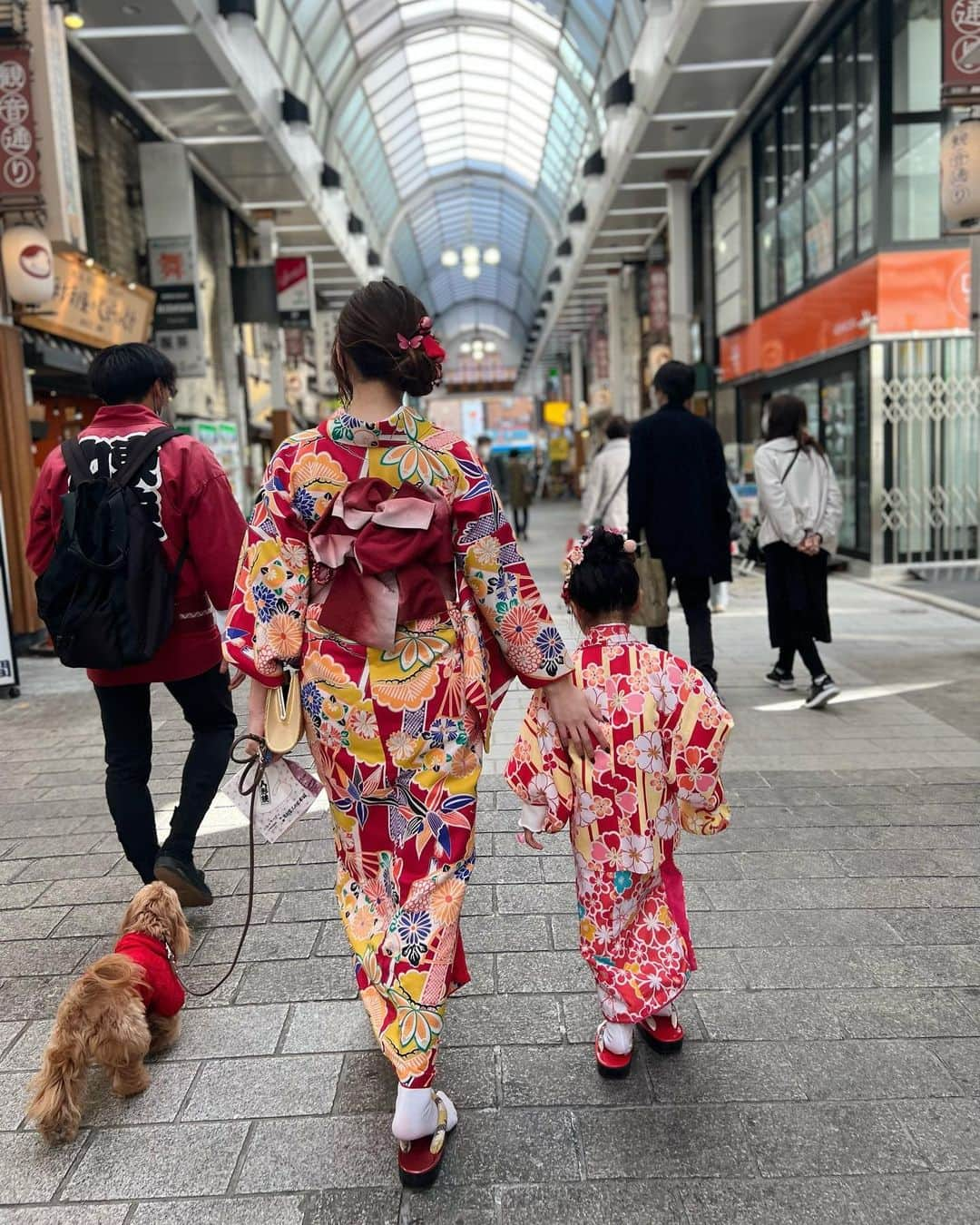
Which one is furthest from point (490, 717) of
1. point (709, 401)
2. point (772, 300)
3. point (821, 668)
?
point (709, 401)

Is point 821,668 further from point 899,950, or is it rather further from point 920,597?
point 920,597

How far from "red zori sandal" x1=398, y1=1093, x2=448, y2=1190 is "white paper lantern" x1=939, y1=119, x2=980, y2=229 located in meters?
7.55

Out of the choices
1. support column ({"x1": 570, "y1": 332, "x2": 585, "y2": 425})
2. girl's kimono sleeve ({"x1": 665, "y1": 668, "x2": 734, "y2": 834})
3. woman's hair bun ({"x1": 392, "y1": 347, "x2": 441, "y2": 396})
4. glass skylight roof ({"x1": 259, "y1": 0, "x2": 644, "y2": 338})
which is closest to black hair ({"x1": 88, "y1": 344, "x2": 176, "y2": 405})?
woman's hair bun ({"x1": 392, "y1": 347, "x2": 441, "y2": 396})

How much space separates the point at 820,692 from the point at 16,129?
6.48m

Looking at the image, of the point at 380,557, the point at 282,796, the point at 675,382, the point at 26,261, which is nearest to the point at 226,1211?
the point at 282,796

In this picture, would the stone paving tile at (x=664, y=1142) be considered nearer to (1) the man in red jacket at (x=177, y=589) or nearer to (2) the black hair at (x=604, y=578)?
(2) the black hair at (x=604, y=578)

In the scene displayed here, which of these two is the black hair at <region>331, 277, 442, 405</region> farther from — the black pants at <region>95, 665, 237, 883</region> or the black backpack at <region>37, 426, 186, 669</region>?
the black pants at <region>95, 665, 237, 883</region>

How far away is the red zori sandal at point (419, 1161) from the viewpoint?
2.07m

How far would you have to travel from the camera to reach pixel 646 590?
5535mm

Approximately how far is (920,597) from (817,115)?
6.45 meters

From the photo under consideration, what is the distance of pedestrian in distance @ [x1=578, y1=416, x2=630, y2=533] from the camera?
7496mm

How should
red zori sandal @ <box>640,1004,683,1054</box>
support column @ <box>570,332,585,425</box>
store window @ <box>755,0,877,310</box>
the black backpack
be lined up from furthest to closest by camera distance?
support column @ <box>570,332,585,425</box> → store window @ <box>755,0,877,310</box> → the black backpack → red zori sandal @ <box>640,1004,683,1054</box>

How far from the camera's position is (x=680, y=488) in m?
5.42

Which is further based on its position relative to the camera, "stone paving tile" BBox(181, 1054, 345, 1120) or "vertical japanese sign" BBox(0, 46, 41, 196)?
"vertical japanese sign" BBox(0, 46, 41, 196)
